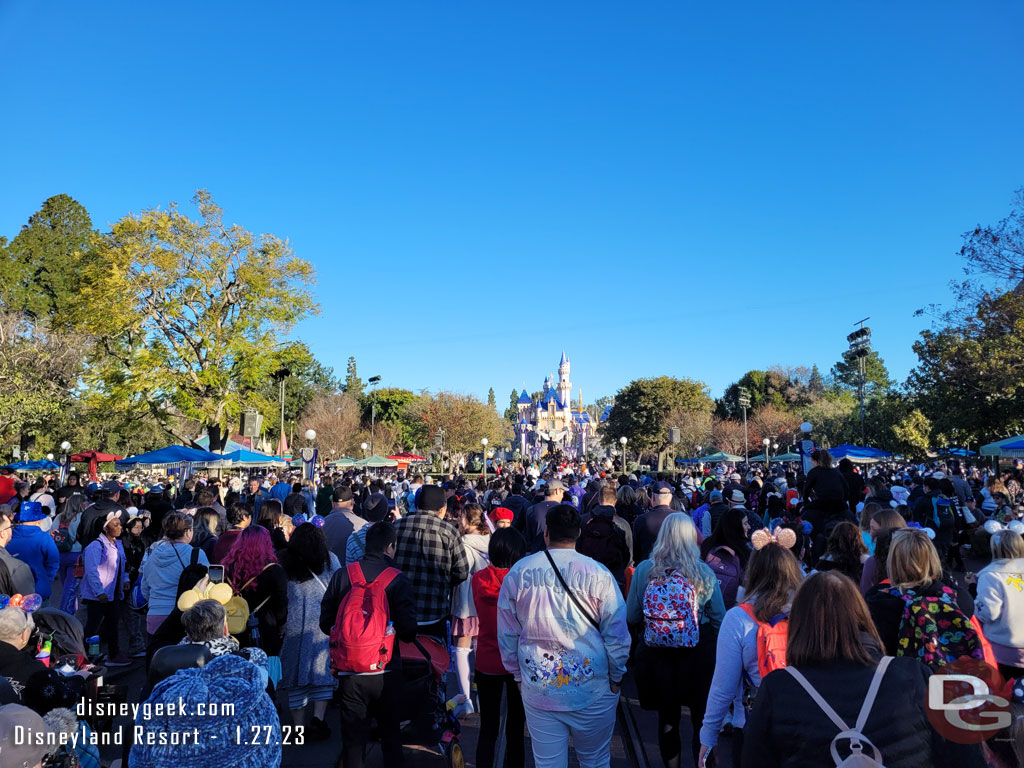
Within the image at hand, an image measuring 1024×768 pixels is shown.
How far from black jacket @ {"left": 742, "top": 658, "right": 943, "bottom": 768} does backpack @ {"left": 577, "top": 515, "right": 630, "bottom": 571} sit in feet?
13.7

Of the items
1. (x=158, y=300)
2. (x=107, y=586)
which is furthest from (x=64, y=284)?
(x=107, y=586)

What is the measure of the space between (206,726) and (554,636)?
5.71ft

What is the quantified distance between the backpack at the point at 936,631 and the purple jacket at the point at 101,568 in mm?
7848

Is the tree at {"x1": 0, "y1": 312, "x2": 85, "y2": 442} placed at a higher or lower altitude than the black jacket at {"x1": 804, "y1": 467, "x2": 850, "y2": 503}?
higher

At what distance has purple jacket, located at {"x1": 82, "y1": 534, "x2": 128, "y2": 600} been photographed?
25.0 feet

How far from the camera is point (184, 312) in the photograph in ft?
91.1

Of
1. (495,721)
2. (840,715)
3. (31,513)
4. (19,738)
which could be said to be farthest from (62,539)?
(840,715)

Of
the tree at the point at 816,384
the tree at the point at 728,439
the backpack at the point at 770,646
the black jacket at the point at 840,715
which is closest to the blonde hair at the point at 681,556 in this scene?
the backpack at the point at 770,646

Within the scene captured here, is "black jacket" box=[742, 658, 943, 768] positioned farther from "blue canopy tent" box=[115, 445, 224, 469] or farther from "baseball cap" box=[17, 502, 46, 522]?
"blue canopy tent" box=[115, 445, 224, 469]

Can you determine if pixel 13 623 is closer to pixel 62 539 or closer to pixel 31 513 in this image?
pixel 62 539

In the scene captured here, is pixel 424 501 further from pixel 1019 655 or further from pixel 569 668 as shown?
pixel 1019 655

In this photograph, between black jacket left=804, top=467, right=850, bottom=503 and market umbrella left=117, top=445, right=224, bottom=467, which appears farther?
market umbrella left=117, top=445, right=224, bottom=467

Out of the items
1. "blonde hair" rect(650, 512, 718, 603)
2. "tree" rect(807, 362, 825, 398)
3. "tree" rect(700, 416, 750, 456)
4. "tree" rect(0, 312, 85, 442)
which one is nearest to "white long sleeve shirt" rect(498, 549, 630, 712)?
"blonde hair" rect(650, 512, 718, 603)

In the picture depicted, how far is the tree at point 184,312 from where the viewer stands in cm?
2667
